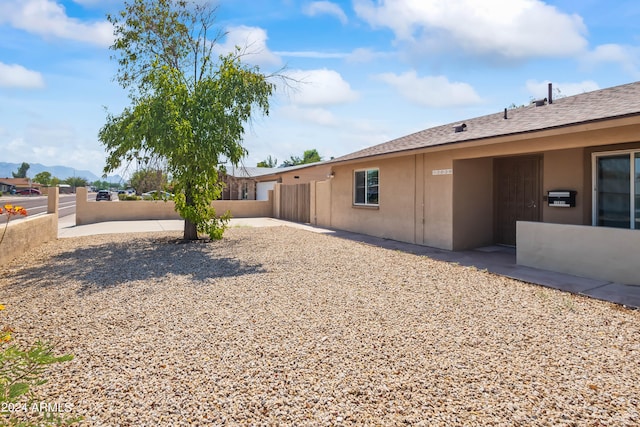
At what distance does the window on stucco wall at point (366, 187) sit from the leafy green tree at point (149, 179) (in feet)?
22.2

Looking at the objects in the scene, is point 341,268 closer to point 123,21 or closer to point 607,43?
point 123,21

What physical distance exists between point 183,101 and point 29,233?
542 centimetres

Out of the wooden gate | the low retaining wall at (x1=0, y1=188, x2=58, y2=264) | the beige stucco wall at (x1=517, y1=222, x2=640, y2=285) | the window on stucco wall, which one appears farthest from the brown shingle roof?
the low retaining wall at (x1=0, y1=188, x2=58, y2=264)

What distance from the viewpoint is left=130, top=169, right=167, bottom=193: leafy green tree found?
1152 cm

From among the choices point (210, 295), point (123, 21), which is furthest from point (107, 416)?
point (123, 21)

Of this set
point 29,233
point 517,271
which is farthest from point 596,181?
point 29,233

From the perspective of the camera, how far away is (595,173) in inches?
306

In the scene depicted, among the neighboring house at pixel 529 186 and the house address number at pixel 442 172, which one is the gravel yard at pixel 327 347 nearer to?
the neighboring house at pixel 529 186

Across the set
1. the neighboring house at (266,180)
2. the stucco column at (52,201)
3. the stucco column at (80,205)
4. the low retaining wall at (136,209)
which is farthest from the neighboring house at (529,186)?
the stucco column at (80,205)

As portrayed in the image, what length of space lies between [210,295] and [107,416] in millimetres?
3139

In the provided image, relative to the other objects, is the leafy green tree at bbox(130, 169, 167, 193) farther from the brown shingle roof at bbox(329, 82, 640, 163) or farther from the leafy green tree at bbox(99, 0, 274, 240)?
the brown shingle roof at bbox(329, 82, 640, 163)

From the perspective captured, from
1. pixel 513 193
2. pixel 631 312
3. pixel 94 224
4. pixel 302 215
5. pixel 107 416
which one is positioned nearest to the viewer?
pixel 107 416

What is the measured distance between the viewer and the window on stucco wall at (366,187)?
13.1 m

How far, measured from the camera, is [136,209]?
19531 mm
